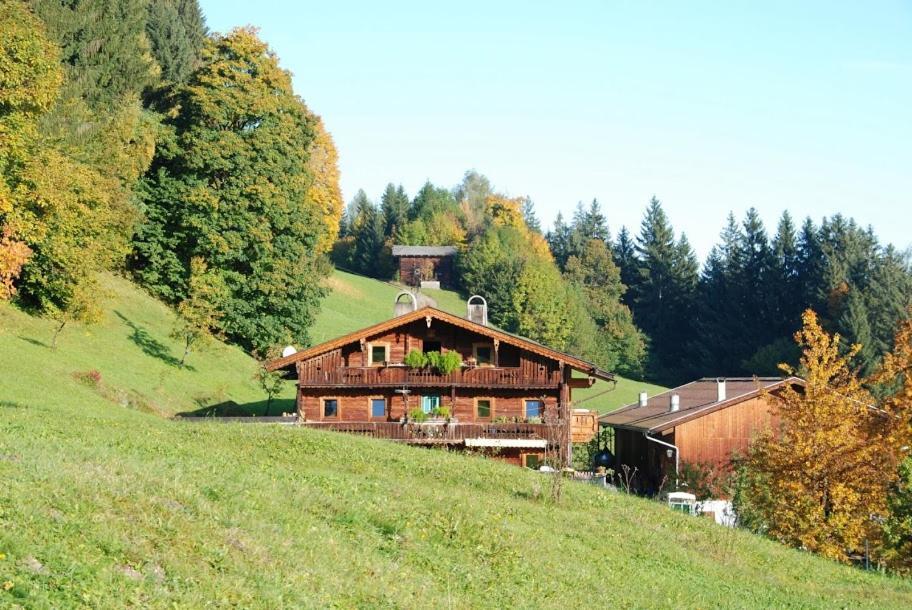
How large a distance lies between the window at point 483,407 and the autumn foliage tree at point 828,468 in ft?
46.6

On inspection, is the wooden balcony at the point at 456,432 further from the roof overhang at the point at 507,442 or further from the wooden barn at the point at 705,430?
the wooden barn at the point at 705,430

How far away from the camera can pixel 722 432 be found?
45.0 metres

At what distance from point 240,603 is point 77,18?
62.2m

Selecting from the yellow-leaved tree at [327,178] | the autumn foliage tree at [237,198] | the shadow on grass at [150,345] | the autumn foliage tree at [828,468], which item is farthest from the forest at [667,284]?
the autumn foliage tree at [828,468]

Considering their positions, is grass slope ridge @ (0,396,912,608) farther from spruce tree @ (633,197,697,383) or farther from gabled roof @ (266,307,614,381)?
spruce tree @ (633,197,697,383)

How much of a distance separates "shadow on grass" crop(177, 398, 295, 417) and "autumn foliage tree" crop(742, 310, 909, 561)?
2676 cm

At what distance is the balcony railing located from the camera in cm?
4212

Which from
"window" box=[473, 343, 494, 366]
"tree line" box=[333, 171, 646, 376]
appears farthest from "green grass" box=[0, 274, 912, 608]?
"tree line" box=[333, 171, 646, 376]

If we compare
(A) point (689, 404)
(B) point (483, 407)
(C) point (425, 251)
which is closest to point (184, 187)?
(B) point (483, 407)

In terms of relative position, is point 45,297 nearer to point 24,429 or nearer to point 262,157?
point 262,157

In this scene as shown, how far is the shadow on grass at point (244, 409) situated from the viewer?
5089 cm

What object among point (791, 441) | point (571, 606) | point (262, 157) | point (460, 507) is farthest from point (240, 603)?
point (262, 157)

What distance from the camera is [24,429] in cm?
2348

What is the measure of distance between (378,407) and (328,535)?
92.1ft
